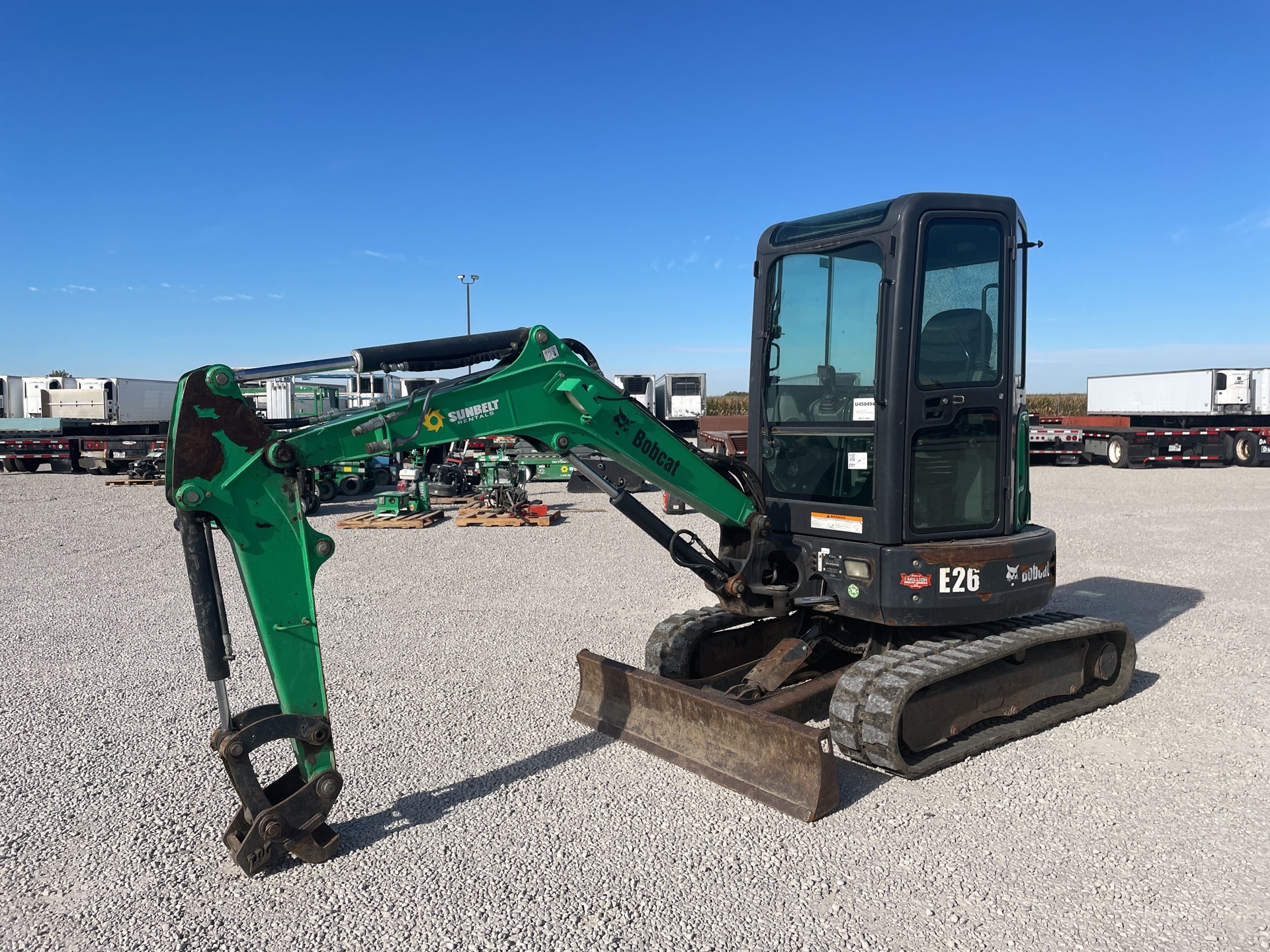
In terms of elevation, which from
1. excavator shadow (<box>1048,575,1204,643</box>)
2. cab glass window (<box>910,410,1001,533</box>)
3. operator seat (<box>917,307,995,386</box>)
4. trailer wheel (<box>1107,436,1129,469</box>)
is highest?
operator seat (<box>917,307,995,386</box>)

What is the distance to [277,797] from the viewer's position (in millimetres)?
3975

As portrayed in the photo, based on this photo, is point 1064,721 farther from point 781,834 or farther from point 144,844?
point 144,844

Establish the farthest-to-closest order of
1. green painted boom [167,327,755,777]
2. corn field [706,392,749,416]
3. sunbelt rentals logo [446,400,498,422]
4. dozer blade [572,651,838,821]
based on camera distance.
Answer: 1. corn field [706,392,749,416]
2. dozer blade [572,651,838,821]
3. sunbelt rentals logo [446,400,498,422]
4. green painted boom [167,327,755,777]

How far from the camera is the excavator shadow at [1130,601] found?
841cm

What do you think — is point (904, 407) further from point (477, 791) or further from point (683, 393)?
point (683, 393)

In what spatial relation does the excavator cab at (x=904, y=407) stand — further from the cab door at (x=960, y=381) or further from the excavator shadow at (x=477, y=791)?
the excavator shadow at (x=477, y=791)

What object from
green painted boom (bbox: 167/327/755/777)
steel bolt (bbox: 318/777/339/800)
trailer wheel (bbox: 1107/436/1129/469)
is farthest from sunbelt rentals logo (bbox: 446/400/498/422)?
trailer wheel (bbox: 1107/436/1129/469)

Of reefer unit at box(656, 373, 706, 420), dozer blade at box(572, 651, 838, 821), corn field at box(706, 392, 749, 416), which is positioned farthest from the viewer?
corn field at box(706, 392, 749, 416)

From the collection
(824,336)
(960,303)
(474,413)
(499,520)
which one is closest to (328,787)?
(474,413)

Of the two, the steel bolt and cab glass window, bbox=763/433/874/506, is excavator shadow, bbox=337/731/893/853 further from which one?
cab glass window, bbox=763/433/874/506

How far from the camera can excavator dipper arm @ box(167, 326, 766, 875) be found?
3.72 metres

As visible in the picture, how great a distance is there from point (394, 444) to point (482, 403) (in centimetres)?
45

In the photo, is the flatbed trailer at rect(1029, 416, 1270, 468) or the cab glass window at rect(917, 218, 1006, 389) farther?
the flatbed trailer at rect(1029, 416, 1270, 468)

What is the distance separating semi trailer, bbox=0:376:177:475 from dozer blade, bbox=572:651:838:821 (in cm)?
2039
